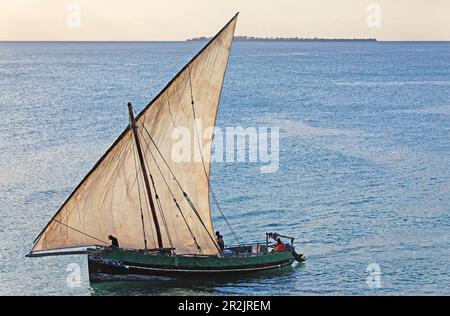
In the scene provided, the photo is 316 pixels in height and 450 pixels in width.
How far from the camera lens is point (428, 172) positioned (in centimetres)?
7206

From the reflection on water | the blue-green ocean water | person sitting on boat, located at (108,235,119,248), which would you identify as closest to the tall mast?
person sitting on boat, located at (108,235,119,248)

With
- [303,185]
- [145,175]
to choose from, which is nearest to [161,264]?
[145,175]

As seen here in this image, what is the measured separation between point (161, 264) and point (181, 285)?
5.10 feet

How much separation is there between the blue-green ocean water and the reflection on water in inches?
2.9

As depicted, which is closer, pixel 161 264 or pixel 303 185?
pixel 161 264

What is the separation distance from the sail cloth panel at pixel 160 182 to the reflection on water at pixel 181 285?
60.9 inches

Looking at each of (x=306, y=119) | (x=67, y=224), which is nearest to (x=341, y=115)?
(x=306, y=119)

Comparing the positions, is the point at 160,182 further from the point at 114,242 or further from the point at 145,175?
the point at 114,242

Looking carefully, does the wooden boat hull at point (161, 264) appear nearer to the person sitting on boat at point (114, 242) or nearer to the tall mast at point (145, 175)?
the person sitting on boat at point (114, 242)

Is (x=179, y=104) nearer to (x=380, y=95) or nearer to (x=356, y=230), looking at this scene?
(x=356, y=230)

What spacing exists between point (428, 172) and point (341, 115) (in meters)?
37.5

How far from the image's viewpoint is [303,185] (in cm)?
6594

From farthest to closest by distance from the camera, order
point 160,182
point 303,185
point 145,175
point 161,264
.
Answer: point 303,185 < point 161,264 < point 160,182 < point 145,175

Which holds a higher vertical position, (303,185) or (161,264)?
(303,185)
